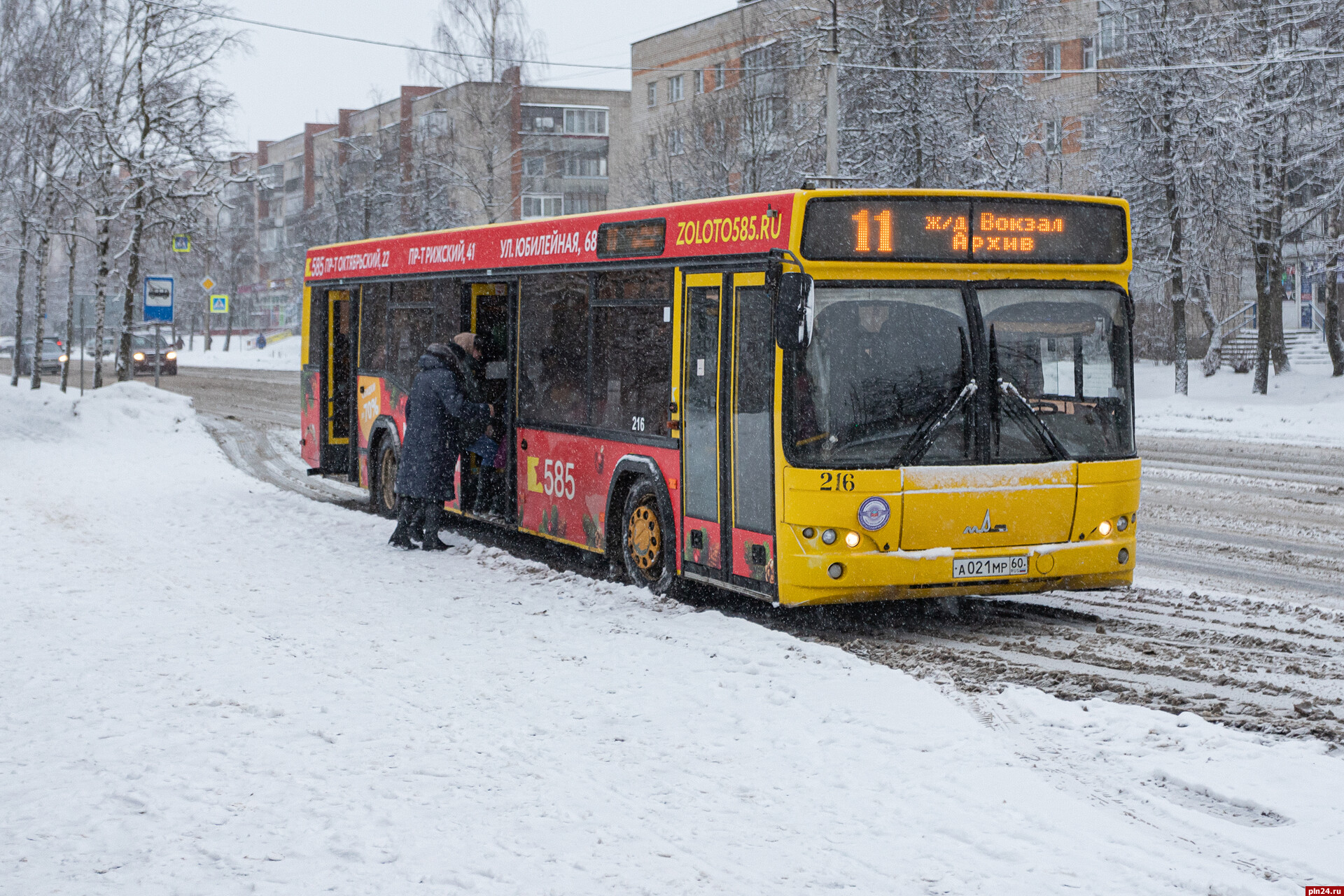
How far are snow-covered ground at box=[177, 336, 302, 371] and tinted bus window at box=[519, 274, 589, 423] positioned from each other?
167 feet

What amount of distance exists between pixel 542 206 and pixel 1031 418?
8624 cm

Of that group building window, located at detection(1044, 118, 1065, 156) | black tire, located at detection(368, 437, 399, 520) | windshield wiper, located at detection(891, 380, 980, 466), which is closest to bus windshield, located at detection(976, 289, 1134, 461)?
windshield wiper, located at detection(891, 380, 980, 466)

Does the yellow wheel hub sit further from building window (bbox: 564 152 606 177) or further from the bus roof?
building window (bbox: 564 152 606 177)

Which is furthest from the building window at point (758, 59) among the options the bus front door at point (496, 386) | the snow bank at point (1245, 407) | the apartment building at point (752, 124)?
the bus front door at point (496, 386)

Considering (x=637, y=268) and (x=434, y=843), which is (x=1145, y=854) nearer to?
(x=434, y=843)

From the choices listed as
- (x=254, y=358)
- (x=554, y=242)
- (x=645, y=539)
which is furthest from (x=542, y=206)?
(x=645, y=539)

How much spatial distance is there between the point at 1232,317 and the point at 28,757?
4173cm

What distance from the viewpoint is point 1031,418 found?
9062mm

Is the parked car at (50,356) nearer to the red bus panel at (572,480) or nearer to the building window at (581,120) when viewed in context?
the building window at (581,120)

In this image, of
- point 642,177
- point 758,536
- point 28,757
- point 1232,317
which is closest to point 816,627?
point 758,536

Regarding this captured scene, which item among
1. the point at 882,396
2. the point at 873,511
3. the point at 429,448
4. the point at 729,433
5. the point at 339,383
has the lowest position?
the point at 873,511

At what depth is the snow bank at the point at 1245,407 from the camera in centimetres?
2627

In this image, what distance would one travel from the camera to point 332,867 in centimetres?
499

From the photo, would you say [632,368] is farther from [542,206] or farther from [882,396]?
[542,206]
